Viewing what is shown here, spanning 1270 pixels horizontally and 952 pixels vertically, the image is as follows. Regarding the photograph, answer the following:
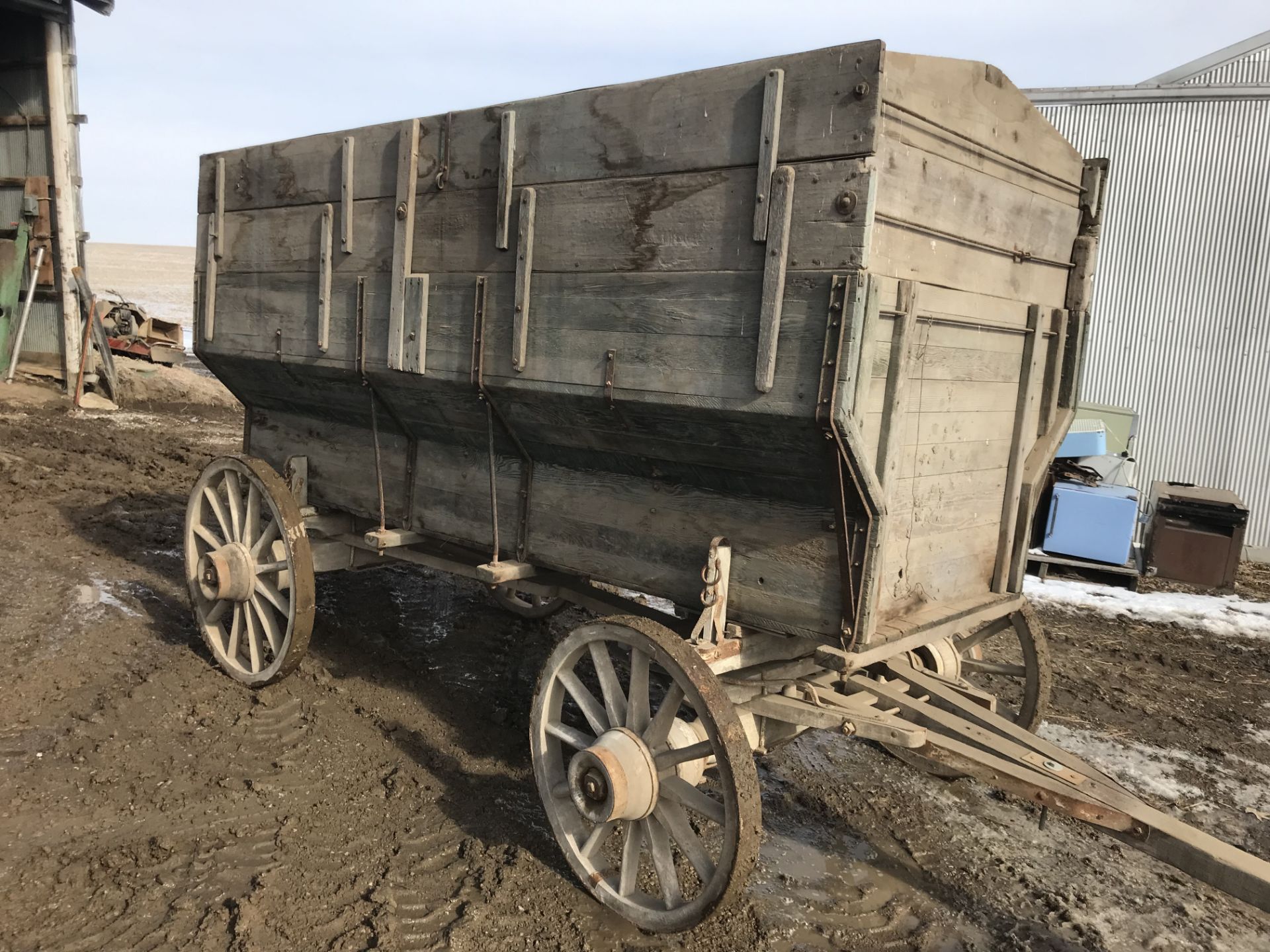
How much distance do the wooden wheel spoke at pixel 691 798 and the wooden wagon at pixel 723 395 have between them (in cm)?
1

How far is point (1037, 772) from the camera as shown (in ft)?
9.48

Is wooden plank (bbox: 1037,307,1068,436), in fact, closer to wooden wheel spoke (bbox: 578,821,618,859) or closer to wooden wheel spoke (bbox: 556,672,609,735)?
wooden wheel spoke (bbox: 556,672,609,735)

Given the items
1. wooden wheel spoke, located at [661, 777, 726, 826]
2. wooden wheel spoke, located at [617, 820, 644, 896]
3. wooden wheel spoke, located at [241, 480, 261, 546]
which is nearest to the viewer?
wooden wheel spoke, located at [661, 777, 726, 826]

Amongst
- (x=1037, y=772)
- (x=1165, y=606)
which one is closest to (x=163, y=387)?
(x=1165, y=606)

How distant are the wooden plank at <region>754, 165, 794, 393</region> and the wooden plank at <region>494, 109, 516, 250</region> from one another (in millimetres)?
1220

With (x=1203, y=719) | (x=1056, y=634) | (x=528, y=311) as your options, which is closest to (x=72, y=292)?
(x=528, y=311)

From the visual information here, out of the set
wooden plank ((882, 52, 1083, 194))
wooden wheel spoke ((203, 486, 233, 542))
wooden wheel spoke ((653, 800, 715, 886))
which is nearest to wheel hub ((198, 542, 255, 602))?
wooden wheel spoke ((203, 486, 233, 542))

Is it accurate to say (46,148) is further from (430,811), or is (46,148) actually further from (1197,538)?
(1197,538)

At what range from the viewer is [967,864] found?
148 inches

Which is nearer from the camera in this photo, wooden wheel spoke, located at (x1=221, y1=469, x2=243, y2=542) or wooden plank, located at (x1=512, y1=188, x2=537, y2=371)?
wooden plank, located at (x1=512, y1=188, x2=537, y2=371)

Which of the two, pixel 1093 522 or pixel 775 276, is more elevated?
pixel 775 276

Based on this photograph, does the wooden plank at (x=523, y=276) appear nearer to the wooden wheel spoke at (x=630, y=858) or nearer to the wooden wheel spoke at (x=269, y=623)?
the wooden wheel spoke at (x=630, y=858)

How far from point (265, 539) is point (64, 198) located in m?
11.8

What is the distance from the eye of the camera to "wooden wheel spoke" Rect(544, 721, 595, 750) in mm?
3316
